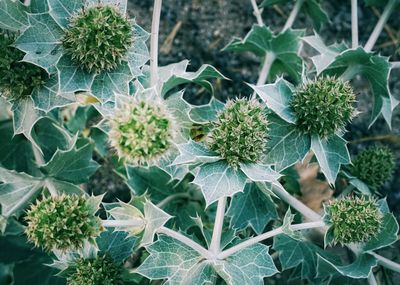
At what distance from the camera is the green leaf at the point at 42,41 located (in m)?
1.97

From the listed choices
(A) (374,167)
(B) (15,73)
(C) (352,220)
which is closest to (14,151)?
(B) (15,73)

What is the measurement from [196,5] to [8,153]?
4.44 ft

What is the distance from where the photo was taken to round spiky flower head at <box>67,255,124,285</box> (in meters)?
1.96

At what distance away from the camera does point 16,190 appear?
221cm

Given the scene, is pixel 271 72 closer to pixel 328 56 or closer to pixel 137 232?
pixel 328 56

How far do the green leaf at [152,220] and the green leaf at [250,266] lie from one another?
0.27 metres

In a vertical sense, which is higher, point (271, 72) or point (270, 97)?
point (270, 97)

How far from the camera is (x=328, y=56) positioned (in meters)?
2.39

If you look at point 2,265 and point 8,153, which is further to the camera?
point 2,265

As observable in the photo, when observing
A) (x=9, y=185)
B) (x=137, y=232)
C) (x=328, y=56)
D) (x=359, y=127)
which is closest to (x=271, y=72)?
(x=328, y=56)

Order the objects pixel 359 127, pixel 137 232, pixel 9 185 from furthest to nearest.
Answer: pixel 359 127
pixel 9 185
pixel 137 232

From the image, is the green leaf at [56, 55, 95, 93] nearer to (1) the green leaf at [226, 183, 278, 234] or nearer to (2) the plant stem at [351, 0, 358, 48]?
(1) the green leaf at [226, 183, 278, 234]

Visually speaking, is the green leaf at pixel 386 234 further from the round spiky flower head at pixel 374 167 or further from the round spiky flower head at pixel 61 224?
the round spiky flower head at pixel 61 224

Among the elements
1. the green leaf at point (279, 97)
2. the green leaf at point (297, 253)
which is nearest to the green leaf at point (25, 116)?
the green leaf at point (279, 97)
